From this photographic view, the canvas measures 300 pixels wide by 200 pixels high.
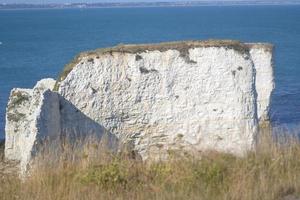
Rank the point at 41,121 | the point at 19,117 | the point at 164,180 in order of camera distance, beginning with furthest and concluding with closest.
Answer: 1. the point at 19,117
2. the point at 41,121
3. the point at 164,180

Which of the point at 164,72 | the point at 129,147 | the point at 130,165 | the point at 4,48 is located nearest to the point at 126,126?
the point at 129,147

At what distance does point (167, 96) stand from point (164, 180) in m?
6.13

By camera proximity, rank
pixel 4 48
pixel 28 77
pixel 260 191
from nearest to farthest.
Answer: pixel 260 191 < pixel 28 77 < pixel 4 48

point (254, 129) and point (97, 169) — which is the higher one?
point (254, 129)

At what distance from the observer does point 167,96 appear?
16.5 meters

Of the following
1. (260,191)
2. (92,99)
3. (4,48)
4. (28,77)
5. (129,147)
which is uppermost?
(4,48)

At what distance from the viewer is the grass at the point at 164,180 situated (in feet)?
31.7

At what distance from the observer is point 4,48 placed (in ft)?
313

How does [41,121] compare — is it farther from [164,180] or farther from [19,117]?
[164,180]

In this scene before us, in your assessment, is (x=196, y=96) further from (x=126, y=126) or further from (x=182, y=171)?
(x=182, y=171)

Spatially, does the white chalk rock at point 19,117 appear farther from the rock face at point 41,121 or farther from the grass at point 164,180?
the grass at point 164,180

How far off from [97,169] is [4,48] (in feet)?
288

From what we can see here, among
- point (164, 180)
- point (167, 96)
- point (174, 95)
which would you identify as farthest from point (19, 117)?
point (164, 180)

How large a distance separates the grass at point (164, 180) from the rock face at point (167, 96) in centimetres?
413
